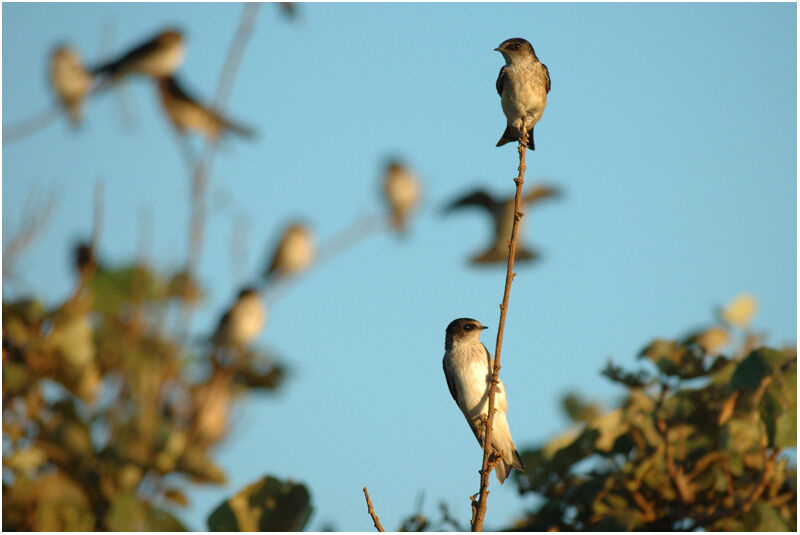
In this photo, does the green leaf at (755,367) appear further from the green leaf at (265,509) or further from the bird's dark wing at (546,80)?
the bird's dark wing at (546,80)

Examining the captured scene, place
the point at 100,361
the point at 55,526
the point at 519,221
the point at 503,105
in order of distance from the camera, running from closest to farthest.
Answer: the point at 55,526
the point at 100,361
the point at 519,221
the point at 503,105

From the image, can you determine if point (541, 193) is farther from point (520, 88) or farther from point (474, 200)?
point (520, 88)

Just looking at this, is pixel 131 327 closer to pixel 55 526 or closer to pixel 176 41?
pixel 55 526

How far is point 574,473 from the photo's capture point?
13.1 ft

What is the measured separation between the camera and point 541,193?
6.41 m

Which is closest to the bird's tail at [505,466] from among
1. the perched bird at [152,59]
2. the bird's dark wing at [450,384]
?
the bird's dark wing at [450,384]

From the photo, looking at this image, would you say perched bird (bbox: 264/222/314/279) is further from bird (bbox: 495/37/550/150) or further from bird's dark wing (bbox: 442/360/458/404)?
bird (bbox: 495/37/550/150)

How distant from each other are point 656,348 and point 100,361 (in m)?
2.67

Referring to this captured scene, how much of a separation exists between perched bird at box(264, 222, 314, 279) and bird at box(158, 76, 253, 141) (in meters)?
0.31

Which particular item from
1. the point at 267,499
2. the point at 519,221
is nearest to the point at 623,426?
the point at 519,221

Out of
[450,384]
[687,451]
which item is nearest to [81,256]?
[687,451]

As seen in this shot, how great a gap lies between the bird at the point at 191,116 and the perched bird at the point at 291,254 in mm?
306

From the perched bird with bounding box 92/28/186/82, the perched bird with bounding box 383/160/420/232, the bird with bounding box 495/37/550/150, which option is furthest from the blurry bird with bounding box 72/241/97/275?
the bird with bounding box 495/37/550/150

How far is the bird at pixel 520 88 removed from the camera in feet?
22.9
